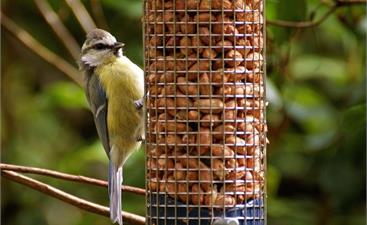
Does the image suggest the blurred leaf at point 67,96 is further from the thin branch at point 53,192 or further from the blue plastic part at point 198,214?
the blue plastic part at point 198,214

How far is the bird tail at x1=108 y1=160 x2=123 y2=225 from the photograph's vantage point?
4629 millimetres

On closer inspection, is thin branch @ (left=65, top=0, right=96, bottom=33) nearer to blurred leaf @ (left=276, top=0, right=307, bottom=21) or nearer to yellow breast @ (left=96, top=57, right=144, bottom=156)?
yellow breast @ (left=96, top=57, right=144, bottom=156)

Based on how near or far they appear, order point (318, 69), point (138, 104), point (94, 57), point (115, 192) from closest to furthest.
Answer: point (115, 192), point (138, 104), point (94, 57), point (318, 69)

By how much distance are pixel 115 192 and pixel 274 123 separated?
281cm

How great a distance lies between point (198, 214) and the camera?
4203mm

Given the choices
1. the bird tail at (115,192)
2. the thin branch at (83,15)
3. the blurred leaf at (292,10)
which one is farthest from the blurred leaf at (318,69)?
the bird tail at (115,192)

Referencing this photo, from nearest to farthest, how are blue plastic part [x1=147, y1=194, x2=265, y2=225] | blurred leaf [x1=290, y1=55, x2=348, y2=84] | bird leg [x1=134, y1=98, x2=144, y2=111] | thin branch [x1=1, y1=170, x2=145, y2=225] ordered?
blue plastic part [x1=147, y1=194, x2=265, y2=225] → thin branch [x1=1, y1=170, x2=145, y2=225] → bird leg [x1=134, y1=98, x2=144, y2=111] → blurred leaf [x1=290, y1=55, x2=348, y2=84]

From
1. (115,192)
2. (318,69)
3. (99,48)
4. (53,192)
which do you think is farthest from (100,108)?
(318,69)

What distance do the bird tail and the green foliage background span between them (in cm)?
131

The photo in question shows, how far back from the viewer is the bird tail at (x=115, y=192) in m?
4.63

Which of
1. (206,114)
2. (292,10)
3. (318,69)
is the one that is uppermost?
(292,10)

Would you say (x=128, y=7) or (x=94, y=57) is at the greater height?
(x=128, y=7)

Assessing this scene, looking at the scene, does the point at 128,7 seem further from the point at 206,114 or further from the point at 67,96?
the point at 206,114

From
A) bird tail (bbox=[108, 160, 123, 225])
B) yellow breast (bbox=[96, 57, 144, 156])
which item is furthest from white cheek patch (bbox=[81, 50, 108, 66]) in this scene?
bird tail (bbox=[108, 160, 123, 225])
